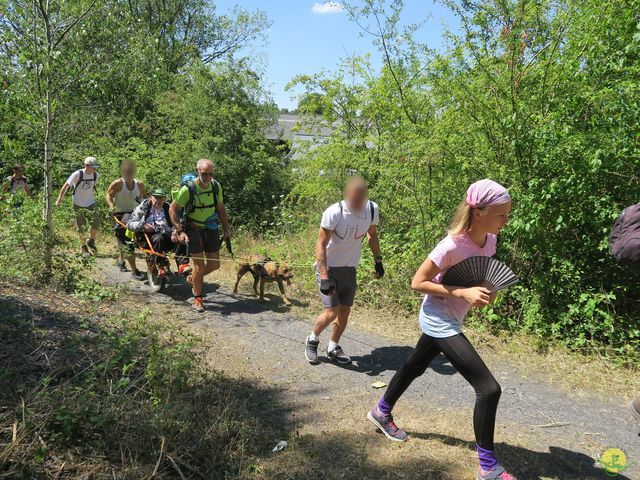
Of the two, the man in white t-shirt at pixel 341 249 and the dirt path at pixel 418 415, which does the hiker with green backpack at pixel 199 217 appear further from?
the man in white t-shirt at pixel 341 249

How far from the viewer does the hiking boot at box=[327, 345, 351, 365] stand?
5.10 m

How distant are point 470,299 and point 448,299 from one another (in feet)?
1.00

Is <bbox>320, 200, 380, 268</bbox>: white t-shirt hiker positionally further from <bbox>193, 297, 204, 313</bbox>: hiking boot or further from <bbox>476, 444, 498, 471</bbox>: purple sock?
<bbox>193, 297, 204, 313</bbox>: hiking boot

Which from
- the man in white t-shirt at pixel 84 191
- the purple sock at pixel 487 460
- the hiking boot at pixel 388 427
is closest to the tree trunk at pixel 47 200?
the man in white t-shirt at pixel 84 191

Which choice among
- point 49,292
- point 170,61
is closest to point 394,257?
point 49,292

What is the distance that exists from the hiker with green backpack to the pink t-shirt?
407 centimetres

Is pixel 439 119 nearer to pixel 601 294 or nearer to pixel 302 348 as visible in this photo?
pixel 601 294

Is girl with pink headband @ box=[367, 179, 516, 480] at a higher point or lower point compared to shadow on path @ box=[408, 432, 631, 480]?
higher

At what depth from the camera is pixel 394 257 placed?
7.32 meters

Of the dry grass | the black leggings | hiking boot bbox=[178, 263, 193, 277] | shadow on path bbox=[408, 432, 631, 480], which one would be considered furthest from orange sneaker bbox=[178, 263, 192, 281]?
the black leggings

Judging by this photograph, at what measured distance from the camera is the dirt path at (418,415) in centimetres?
333

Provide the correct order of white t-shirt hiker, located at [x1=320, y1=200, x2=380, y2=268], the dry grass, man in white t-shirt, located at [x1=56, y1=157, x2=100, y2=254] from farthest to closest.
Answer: man in white t-shirt, located at [x1=56, y1=157, x2=100, y2=254], white t-shirt hiker, located at [x1=320, y1=200, x2=380, y2=268], the dry grass

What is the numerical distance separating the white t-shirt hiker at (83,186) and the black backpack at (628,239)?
8713 millimetres

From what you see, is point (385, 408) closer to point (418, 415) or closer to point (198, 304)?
point (418, 415)
